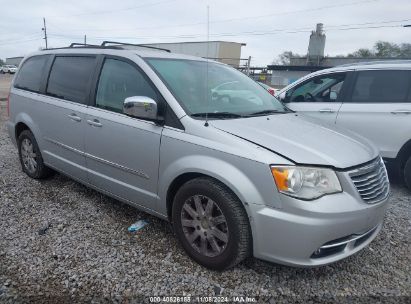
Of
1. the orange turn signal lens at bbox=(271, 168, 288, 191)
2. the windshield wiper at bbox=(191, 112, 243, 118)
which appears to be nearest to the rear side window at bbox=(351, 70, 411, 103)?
the windshield wiper at bbox=(191, 112, 243, 118)

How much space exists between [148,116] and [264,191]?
1169 millimetres

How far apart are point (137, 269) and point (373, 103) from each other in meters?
3.89

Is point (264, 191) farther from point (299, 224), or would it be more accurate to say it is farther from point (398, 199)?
point (398, 199)

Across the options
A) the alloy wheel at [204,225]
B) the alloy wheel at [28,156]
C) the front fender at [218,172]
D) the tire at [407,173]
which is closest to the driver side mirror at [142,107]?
the front fender at [218,172]

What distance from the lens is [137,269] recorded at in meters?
2.90

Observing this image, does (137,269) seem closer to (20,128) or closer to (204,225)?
(204,225)

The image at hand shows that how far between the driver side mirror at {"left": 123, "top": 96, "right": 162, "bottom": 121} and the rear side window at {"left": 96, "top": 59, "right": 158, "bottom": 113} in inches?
9.3

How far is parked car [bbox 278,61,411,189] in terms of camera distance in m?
4.73

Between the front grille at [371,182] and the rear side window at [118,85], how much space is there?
1.81m

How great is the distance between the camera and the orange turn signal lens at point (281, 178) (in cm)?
Result: 245

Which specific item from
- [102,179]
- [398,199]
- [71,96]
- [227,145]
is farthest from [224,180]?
[398,199]

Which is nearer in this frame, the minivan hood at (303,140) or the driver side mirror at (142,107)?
the minivan hood at (303,140)

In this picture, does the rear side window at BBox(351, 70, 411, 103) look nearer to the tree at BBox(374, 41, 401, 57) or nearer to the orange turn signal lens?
the orange turn signal lens

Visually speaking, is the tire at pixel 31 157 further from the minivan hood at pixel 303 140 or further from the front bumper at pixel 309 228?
the front bumper at pixel 309 228
